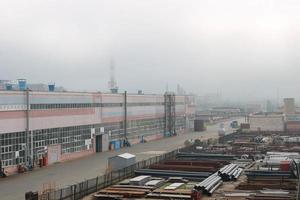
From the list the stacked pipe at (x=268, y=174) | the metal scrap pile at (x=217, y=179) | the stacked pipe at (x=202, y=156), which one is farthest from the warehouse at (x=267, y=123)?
the stacked pipe at (x=268, y=174)

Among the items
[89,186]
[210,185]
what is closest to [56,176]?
[89,186]

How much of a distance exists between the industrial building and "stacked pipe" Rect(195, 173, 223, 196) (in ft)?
36.1

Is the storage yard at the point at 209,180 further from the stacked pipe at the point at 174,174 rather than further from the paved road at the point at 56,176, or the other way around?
the paved road at the point at 56,176

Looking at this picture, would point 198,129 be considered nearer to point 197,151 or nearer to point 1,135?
point 197,151

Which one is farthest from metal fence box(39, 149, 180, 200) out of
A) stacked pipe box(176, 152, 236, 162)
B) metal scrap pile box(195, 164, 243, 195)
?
stacked pipe box(176, 152, 236, 162)

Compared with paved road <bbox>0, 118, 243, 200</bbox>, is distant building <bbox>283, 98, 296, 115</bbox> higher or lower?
higher

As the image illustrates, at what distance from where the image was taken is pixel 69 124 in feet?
107

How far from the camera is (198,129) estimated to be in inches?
2430

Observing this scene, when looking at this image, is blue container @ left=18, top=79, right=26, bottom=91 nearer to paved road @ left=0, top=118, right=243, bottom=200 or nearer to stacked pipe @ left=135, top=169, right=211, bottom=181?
paved road @ left=0, top=118, right=243, bottom=200

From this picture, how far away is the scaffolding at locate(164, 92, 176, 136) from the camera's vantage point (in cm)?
5386

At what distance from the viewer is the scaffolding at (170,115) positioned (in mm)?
53859

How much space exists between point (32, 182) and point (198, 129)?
4080 cm

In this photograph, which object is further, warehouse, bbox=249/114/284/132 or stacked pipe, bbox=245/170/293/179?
warehouse, bbox=249/114/284/132

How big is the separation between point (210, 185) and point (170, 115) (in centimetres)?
3492
